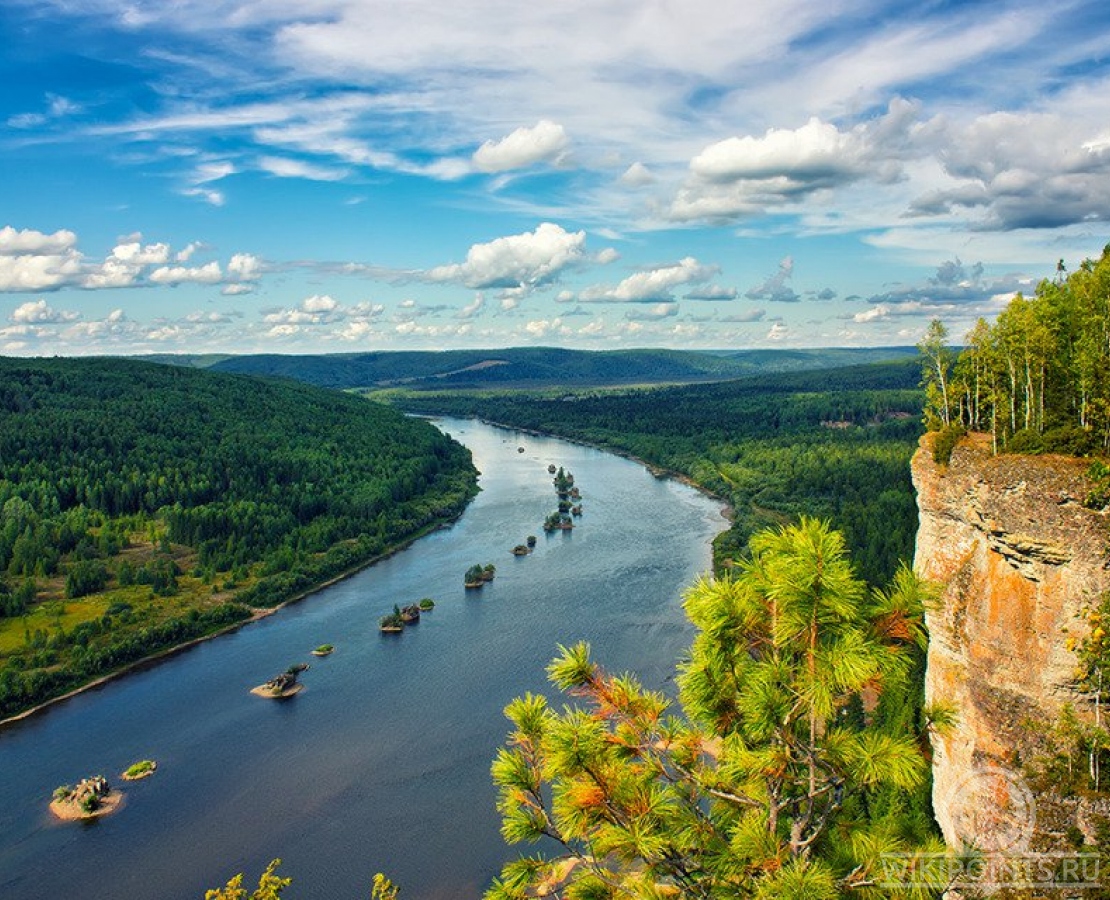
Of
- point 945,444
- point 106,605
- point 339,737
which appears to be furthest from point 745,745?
point 106,605

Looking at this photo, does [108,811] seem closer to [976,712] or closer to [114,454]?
[976,712]

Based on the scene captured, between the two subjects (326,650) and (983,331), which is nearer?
(983,331)

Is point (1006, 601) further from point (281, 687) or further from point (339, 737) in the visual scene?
point (281, 687)

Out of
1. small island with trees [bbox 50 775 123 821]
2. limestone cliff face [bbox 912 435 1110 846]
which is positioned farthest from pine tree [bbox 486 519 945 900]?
small island with trees [bbox 50 775 123 821]

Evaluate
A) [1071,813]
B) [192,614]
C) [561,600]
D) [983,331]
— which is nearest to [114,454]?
[192,614]

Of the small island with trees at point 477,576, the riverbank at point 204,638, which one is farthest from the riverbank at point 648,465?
the riverbank at point 204,638

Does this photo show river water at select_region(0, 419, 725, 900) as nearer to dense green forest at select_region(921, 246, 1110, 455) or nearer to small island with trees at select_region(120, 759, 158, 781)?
small island with trees at select_region(120, 759, 158, 781)
